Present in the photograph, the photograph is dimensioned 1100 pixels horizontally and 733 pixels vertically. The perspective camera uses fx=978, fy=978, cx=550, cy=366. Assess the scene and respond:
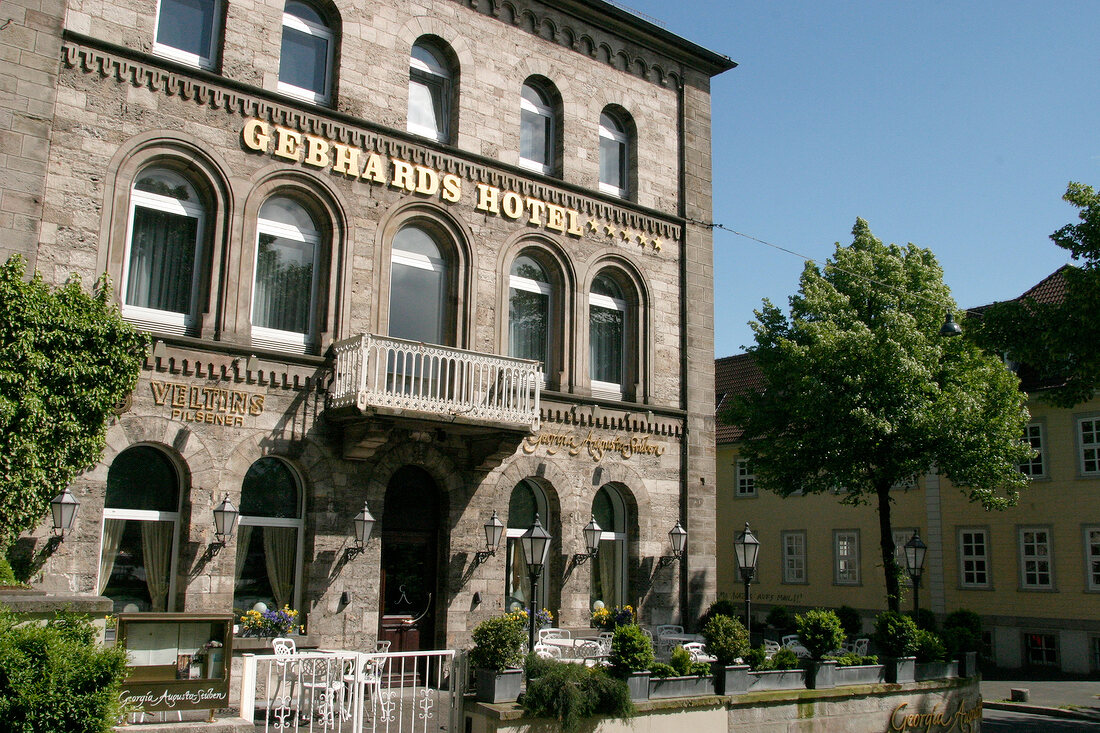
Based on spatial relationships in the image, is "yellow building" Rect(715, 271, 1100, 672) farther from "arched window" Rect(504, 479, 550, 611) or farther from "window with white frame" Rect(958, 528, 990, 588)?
"arched window" Rect(504, 479, 550, 611)

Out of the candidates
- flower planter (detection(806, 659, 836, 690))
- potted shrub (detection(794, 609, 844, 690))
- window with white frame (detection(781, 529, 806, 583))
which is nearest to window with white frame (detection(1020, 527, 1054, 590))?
window with white frame (detection(781, 529, 806, 583))

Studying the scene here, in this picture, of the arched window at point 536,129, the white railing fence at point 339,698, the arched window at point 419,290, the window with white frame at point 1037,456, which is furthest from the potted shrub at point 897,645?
the window with white frame at point 1037,456

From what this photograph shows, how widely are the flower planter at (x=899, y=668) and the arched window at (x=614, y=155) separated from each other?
11.1 meters

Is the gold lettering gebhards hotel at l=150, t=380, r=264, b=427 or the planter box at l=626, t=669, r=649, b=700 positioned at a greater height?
the gold lettering gebhards hotel at l=150, t=380, r=264, b=427

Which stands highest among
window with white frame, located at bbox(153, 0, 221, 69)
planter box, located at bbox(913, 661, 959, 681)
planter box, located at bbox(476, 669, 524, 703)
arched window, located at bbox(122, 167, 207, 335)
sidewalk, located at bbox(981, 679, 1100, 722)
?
window with white frame, located at bbox(153, 0, 221, 69)

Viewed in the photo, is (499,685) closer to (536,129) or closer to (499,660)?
(499,660)

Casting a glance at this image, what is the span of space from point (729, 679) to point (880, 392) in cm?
1192

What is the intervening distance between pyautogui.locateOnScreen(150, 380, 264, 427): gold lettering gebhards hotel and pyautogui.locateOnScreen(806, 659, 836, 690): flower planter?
9.58 metres

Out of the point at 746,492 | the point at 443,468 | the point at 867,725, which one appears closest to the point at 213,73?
the point at 443,468

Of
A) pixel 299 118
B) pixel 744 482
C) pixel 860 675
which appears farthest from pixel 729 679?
pixel 744 482

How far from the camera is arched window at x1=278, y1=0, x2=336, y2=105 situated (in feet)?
56.8

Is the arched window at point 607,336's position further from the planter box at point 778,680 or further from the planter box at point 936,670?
the planter box at point 936,670

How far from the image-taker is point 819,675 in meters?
15.2

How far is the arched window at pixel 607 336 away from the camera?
2070 centimetres
